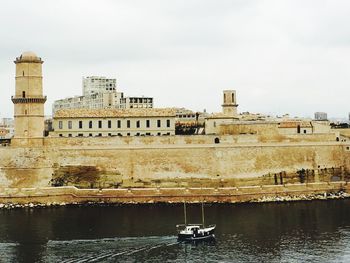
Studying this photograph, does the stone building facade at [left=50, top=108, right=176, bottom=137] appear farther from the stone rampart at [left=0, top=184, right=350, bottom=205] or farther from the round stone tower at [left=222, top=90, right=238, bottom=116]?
the round stone tower at [left=222, top=90, right=238, bottom=116]

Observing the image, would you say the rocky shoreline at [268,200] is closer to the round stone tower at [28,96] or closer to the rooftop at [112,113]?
the round stone tower at [28,96]

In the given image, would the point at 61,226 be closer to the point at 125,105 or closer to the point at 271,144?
the point at 271,144

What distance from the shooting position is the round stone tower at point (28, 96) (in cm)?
4441

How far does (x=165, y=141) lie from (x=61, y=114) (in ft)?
29.8

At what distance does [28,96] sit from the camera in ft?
146

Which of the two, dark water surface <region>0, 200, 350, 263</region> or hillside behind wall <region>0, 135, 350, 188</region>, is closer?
dark water surface <region>0, 200, 350, 263</region>

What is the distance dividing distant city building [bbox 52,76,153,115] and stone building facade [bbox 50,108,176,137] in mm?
11075

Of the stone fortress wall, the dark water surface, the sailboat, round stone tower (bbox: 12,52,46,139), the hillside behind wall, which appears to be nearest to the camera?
the dark water surface

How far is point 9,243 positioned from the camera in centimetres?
3103

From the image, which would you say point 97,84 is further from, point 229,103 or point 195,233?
point 195,233

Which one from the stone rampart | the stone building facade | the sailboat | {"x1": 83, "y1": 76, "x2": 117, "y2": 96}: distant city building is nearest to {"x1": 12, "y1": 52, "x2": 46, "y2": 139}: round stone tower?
the stone building facade

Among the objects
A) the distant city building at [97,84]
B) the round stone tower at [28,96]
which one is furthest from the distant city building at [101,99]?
the round stone tower at [28,96]

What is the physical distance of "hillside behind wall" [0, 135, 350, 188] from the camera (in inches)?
1735

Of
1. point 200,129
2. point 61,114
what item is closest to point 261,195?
point 200,129
